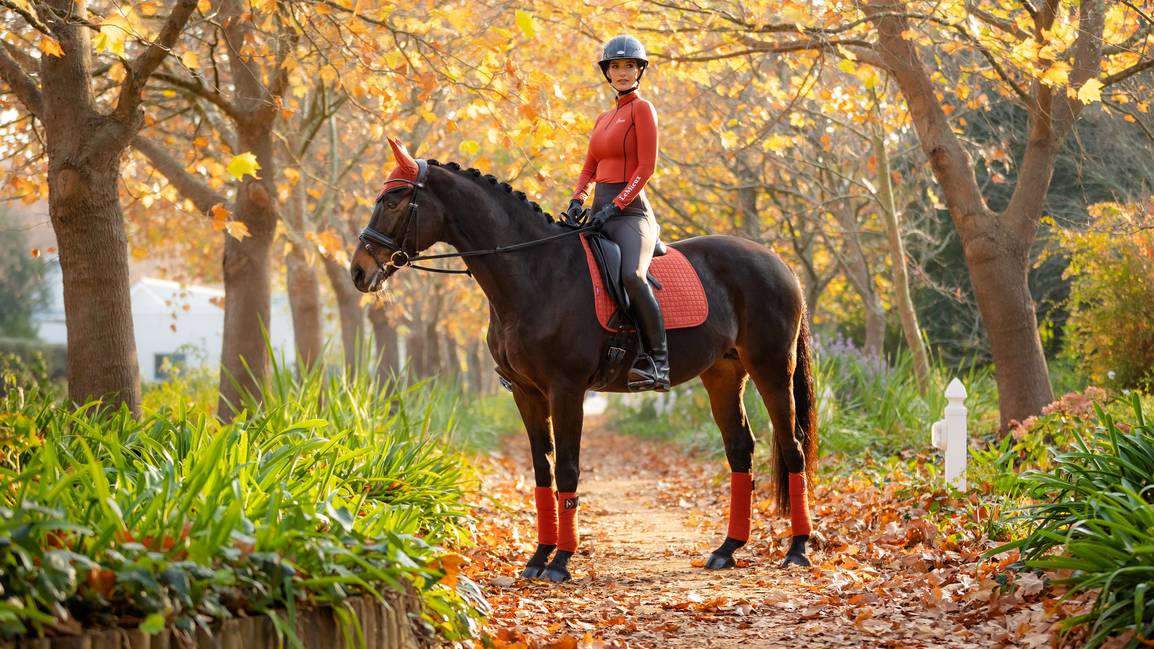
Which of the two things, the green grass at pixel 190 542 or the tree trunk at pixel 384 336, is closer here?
the green grass at pixel 190 542

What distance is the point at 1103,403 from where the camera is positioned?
8438 millimetres

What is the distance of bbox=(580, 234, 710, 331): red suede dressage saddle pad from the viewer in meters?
6.63

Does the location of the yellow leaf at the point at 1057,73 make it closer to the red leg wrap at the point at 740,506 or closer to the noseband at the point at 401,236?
the red leg wrap at the point at 740,506

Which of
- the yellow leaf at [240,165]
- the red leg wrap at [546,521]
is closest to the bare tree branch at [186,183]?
the yellow leaf at [240,165]

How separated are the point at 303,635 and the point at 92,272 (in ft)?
13.1

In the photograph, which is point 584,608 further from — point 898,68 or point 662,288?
point 898,68

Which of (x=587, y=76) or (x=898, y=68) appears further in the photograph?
(x=587, y=76)

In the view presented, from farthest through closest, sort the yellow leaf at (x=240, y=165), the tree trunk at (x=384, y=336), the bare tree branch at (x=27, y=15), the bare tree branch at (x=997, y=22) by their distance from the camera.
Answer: the tree trunk at (x=384, y=336) < the bare tree branch at (x=997, y=22) < the yellow leaf at (x=240, y=165) < the bare tree branch at (x=27, y=15)

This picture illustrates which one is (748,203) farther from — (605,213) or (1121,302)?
(605,213)

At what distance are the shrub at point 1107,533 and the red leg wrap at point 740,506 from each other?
6.18ft

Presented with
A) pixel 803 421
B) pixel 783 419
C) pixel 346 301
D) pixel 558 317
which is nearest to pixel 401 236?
pixel 558 317

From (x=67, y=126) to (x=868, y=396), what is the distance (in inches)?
344

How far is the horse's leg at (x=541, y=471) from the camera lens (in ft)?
21.2

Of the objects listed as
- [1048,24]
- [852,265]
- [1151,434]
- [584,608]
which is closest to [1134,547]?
[1151,434]
